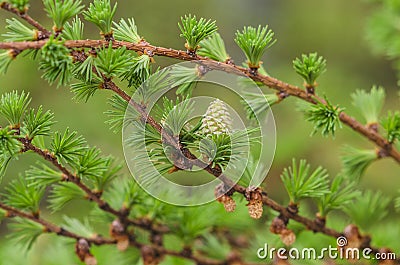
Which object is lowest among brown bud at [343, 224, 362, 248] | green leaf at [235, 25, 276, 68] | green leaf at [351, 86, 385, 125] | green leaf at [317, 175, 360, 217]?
brown bud at [343, 224, 362, 248]

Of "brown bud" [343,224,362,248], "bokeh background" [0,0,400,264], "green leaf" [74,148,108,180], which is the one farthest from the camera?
"bokeh background" [0,0,400,264]

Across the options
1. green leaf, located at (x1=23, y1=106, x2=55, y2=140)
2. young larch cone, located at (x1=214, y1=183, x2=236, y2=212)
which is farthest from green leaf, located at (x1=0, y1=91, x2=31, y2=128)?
young larch cone, located at (x1=214, y1=183, x2=236, y2=212)

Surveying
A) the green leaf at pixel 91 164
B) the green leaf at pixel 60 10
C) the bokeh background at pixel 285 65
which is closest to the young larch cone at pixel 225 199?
the green leaf at pixel 91 164

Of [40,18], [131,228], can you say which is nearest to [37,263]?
[131,228]

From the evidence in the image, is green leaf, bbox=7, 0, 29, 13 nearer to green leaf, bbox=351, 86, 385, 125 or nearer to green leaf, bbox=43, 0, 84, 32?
green leaf, bbox=43, 0, 84, 32

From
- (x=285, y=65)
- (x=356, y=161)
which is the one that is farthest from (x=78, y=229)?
(x=285, y=65)

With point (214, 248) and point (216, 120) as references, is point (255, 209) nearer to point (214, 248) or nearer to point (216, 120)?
point (216, 120)
